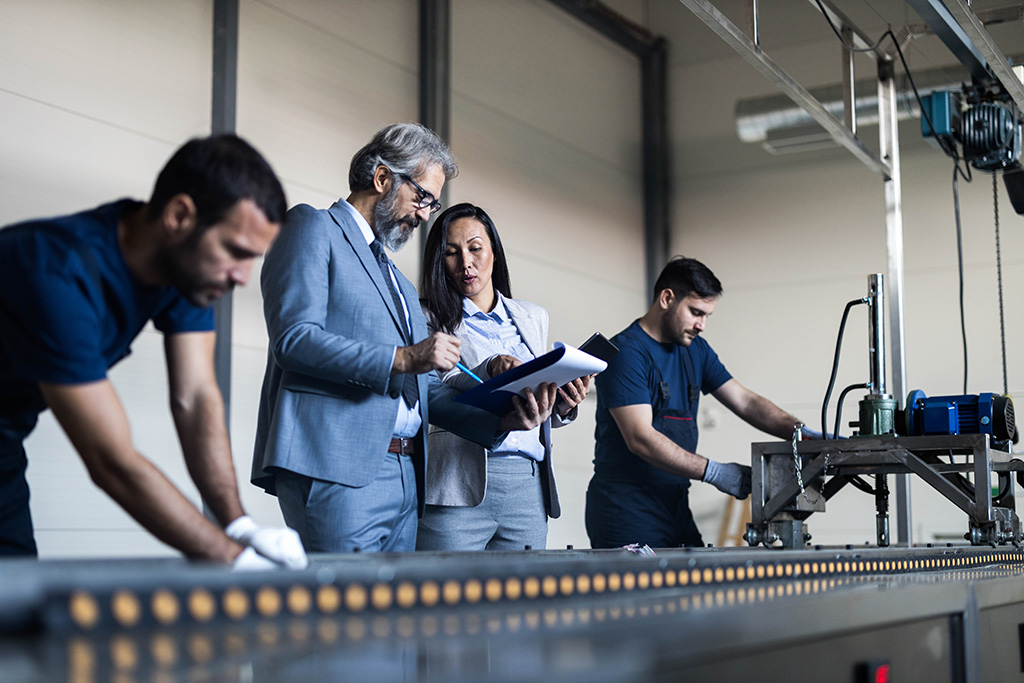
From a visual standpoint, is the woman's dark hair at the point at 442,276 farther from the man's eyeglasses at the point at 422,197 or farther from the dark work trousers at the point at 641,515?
the dark work trousers at the point at 641,515

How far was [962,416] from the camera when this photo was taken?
2.46 meters

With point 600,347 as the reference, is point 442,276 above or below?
above

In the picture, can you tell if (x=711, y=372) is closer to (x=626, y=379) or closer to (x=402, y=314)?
(x=626, y=379)

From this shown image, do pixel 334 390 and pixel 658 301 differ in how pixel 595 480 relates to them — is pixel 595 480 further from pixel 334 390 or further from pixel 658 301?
pixel 334 390

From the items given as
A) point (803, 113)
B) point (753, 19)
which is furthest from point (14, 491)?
point (803, 113)

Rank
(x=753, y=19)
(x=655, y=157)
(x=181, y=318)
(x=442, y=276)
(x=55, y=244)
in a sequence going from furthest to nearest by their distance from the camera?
(x=655, y=157) → (x=753, y=19) → (x=442, y=276) → (x=181, y=318) → (x=55, y=244)

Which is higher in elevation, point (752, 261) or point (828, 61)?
point (828, 61)

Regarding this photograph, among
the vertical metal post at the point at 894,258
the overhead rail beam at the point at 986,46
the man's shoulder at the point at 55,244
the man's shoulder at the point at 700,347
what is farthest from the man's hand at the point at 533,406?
the vertical metal post at the point at 894,258

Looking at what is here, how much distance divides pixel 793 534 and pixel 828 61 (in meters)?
4.67

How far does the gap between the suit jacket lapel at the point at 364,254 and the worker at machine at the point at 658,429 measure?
3.22 ft

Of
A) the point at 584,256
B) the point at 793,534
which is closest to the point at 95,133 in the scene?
the point at 793,534

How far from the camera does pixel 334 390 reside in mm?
1674

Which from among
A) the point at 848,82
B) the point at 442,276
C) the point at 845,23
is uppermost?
the point at 845,23

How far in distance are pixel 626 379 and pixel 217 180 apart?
69.6 inches
